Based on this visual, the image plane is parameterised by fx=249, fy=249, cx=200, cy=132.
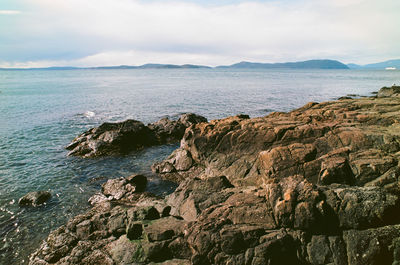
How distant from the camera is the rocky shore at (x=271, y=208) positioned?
8859 mm

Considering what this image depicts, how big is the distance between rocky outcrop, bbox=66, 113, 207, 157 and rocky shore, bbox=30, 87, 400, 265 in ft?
29.5

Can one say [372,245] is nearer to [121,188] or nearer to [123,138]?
[121,188]

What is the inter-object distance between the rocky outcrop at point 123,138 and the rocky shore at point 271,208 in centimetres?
900

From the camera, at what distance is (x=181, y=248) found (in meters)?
9.78

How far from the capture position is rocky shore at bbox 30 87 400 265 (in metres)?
8.86

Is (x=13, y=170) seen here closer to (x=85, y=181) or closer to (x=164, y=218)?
(x=85, y=181)

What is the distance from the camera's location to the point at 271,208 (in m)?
10.1

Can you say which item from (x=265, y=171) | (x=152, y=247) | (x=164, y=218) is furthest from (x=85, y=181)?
(x=265, y=171)

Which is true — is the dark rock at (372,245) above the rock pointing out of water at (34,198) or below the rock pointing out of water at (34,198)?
A: above

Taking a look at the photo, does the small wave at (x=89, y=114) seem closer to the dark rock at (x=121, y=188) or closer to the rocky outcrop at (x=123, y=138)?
the rocky outcrop at (x=123, y=138)

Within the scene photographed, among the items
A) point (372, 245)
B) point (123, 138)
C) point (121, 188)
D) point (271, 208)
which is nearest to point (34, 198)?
point (121, 188)

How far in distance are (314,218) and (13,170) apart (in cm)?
2484

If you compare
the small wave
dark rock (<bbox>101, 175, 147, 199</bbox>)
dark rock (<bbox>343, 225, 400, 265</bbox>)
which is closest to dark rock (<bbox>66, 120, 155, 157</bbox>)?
dark rock (<bbox>101, 175, 147, 199</bbox>)

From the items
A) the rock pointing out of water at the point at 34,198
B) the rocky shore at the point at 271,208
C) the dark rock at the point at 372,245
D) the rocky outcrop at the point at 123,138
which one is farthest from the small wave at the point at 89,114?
the dark rock at the point at 372,245
